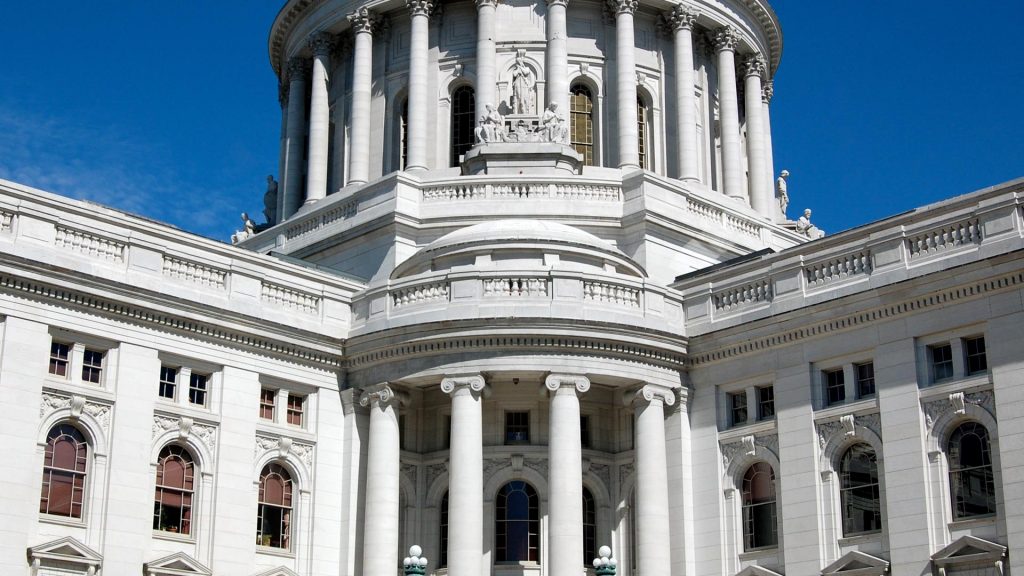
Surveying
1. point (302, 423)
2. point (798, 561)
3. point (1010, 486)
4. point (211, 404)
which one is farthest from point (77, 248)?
point (1010, 486)

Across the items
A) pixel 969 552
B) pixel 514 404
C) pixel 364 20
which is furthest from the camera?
pixel 364 20

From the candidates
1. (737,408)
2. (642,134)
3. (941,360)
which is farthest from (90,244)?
(642,134)

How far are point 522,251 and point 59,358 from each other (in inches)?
551

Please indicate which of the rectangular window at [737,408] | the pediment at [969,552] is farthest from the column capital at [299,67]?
the pediment at [969,552]

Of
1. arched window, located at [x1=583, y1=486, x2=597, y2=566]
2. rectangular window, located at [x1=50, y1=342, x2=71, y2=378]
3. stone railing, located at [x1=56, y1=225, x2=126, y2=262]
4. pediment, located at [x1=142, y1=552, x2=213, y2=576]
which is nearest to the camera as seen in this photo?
rectangular window, located at [x1=50, y1=342, x2=71, y2=378]

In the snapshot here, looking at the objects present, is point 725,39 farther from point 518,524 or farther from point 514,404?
point 518,524

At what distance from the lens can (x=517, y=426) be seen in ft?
147

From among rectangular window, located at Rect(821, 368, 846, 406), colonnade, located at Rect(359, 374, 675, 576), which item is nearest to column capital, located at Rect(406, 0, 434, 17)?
colonnade, located at Rect(359, 374, 675, 576)

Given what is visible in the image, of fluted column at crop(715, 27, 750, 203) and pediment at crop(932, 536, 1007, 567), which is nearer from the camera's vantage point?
pediment at crop(932, 536, 1007, 567)

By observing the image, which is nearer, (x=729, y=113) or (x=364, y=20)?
(x=364, y=20)

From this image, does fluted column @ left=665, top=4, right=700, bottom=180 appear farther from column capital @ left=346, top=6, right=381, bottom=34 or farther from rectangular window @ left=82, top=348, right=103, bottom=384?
rectangular window @ left=82, top=348, right=103, bottom=384

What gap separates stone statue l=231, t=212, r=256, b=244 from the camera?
217 feet

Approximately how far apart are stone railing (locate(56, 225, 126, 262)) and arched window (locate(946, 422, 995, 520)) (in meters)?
22.2

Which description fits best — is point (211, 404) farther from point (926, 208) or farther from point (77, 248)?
point (926, 208)
